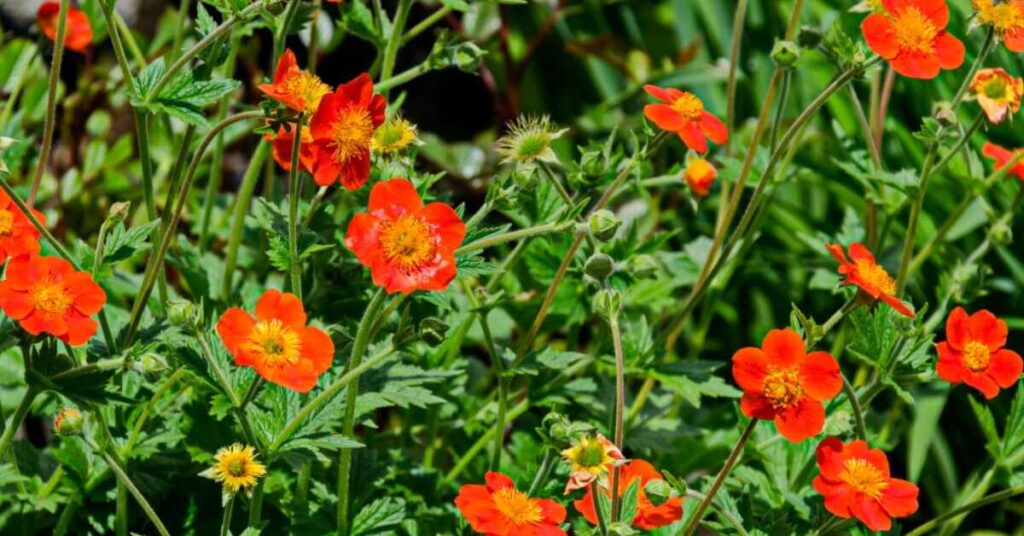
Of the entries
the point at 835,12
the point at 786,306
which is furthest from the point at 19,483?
the point at 835,12

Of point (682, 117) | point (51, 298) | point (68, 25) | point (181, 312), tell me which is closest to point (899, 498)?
point (682, 117)

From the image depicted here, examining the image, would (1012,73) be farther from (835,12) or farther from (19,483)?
(19,483)

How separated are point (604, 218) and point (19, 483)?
0.75m

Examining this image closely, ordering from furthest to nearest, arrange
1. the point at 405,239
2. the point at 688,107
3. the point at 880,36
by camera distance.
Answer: the point at 688,107 → the point at 880,36 → the point at 405,239

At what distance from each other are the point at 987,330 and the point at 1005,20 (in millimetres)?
335

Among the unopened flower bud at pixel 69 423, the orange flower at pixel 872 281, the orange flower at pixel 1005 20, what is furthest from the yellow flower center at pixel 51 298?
the orange flower at pixel 1005 20

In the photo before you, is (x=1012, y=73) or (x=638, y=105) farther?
(x=638, y=105)

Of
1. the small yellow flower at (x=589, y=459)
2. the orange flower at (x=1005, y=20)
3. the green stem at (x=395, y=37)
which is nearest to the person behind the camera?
the small yellow flower at (x=589, y=459)

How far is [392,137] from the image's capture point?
1276mm

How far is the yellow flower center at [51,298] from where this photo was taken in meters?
1.18

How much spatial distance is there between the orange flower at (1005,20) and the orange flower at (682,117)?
1.03 feet

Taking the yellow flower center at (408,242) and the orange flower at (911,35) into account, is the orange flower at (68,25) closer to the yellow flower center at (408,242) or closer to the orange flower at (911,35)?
the yellow flower center at (408,242)

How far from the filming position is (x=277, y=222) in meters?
1.43

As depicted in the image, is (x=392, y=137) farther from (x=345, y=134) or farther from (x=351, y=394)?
(x=351, y=394)
